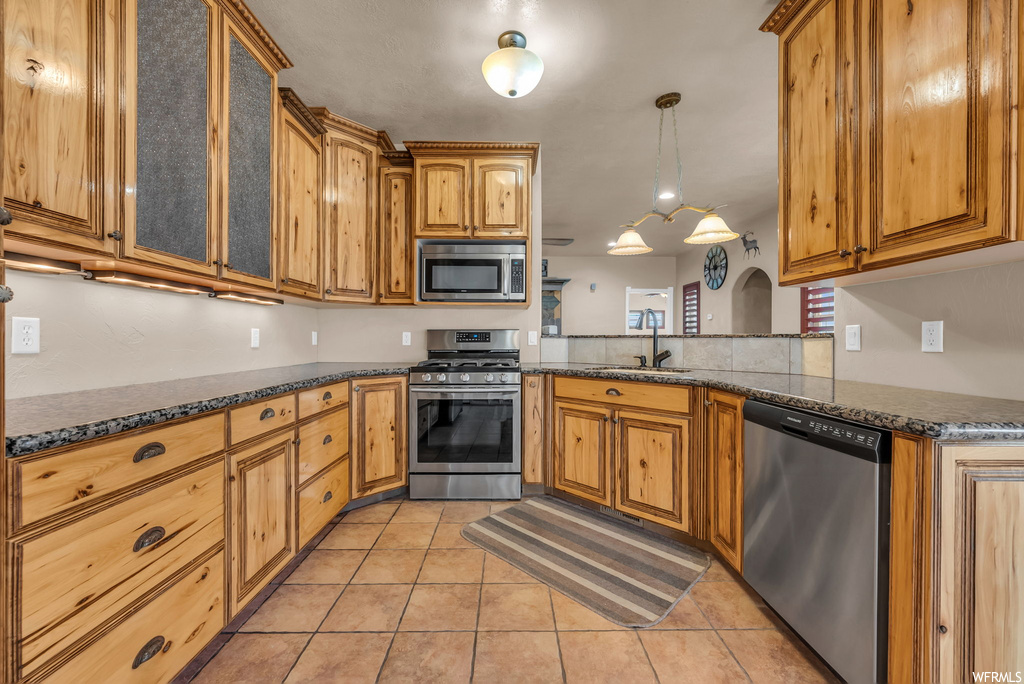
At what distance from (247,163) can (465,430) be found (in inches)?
72.8

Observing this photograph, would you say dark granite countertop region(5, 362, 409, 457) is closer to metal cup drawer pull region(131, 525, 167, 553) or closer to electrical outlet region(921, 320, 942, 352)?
metal cup drawer pull region(131, 525, 167, 553)

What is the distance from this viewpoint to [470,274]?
2881 millimetres

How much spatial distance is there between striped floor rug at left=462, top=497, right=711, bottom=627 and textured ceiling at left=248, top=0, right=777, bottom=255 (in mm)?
2558

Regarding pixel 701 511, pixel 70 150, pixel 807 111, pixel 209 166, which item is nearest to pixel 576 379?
pixel 701 511

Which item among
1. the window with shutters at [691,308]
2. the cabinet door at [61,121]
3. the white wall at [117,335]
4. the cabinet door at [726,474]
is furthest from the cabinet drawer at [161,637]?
the window with shutters at [691,308]

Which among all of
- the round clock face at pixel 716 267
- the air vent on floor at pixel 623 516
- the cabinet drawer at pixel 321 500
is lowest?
the air vent on floor at pixel 623 516

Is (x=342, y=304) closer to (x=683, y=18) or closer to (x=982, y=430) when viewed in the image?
(x=683, y=18)

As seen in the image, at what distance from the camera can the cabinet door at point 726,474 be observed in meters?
1.76

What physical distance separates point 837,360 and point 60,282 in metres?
3.18

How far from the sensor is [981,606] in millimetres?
991

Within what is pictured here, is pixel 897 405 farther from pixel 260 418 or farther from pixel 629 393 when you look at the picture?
pixel 260 418

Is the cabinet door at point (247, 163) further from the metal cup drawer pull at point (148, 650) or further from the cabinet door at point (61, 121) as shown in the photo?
the metal cup drawer pull at point (148, 650)

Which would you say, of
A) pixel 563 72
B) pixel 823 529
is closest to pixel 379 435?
pixel 823 529

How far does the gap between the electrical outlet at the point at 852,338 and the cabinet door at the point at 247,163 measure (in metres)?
2.78
